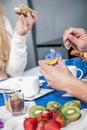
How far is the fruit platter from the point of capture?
37.5 inches

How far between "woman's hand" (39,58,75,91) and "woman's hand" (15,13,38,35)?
21.8 inches

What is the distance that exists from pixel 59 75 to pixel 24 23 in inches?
27.7

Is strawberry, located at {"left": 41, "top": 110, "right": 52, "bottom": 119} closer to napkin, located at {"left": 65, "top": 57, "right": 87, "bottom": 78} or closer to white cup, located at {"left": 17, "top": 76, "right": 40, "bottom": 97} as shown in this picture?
white cup, located at {"left": 17, "top": 76, "right": 40, "bottom": 97}

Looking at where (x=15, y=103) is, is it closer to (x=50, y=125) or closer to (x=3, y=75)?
(x=50, y=125)

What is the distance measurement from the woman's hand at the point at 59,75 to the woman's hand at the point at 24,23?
55cm

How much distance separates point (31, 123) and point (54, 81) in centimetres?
31

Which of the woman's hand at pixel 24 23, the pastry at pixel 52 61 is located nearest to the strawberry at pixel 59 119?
the pastry at pixel 52 61

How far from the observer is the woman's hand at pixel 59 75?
118 centimetres

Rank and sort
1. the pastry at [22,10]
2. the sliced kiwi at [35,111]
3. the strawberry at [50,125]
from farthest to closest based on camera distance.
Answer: the pastry at [22,10] < the sliced kiwi at [35,111] < the strawberry at [50,125]

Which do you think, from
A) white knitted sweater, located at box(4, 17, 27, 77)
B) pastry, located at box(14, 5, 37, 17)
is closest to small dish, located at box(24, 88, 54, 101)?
pastry, located at box(14, 5, 37, 17)

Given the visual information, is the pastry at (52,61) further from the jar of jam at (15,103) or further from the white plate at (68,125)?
the white plate at (68,125)

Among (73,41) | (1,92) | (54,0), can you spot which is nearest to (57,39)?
(54,0)

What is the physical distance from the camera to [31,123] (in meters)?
0.97

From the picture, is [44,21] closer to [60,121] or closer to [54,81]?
[54,81]
